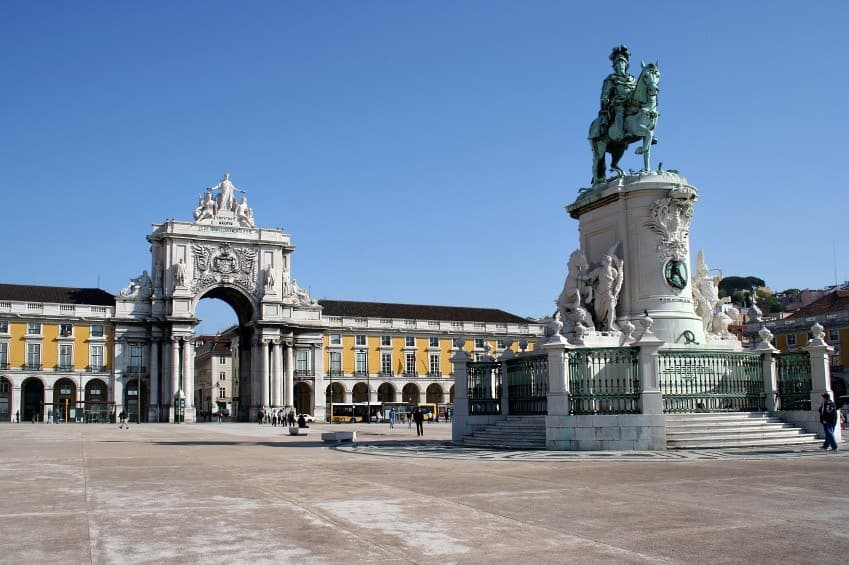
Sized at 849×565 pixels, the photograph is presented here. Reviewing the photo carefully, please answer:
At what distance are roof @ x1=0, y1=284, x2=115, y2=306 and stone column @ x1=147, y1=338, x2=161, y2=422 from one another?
6.66 m

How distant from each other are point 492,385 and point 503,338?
72905mm

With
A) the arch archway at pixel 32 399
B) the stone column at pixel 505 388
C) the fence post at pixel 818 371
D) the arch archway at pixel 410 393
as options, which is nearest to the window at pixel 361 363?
the arch archway at pixel 410 393

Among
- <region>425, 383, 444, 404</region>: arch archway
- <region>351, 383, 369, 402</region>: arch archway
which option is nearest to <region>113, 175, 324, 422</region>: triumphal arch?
<region>351, 383, 369, 402</region>: arch archway

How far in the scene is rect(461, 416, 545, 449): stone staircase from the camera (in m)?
21.7

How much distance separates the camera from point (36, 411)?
79.6m

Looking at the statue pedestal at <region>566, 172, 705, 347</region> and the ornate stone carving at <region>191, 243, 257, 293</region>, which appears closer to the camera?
the statue pedestal at <region>566, 172, 705, 347</region>

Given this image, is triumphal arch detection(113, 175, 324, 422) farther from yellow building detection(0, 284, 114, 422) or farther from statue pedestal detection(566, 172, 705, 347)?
statue pedestal detection(566, 172, 705, 347)

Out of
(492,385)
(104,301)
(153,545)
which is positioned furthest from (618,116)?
(104,301)

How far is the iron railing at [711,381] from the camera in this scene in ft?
69.9

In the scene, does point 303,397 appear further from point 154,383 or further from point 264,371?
point 154,383

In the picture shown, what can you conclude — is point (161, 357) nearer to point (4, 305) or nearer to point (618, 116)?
point (4, 305)

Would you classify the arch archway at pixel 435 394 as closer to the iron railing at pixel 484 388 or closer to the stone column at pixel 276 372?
the stone column at pixel 276 372

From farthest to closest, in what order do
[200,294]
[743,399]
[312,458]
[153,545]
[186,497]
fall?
[200,294]
[743,399]
[312,458]
[186,497]
[153,545]

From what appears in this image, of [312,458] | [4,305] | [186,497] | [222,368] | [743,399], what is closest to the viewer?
[186,497]
